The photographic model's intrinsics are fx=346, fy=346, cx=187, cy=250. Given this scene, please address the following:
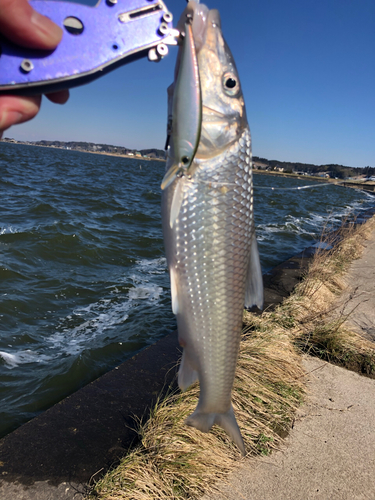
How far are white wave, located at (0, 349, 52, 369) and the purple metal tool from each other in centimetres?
521

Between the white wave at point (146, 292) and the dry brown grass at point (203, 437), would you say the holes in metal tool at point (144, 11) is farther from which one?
the white wave at point (146, 292)

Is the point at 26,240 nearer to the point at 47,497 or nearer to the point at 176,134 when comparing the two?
the point at 47,497

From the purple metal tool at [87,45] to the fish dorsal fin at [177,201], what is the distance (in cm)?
57

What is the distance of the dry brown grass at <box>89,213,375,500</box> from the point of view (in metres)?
2.65

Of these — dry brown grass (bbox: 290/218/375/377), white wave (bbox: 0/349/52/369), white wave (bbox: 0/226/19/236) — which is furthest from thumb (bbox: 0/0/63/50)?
white wave (bbox: 0/226/19/236)

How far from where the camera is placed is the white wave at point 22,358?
553cm

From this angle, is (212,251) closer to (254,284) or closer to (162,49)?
(254,284)

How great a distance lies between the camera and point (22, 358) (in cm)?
568

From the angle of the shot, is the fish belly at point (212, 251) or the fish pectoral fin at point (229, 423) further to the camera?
the fish pectoral fin at point (229, 423)

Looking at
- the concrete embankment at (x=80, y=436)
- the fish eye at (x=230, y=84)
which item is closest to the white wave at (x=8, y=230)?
the concrete embankment at (x=80, y=436)

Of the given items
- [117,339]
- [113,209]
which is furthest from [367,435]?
[113,209]

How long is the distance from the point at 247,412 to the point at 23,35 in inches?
138

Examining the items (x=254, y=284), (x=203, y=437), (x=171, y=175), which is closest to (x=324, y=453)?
(x=203, y=437)

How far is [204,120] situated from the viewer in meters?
1.55
